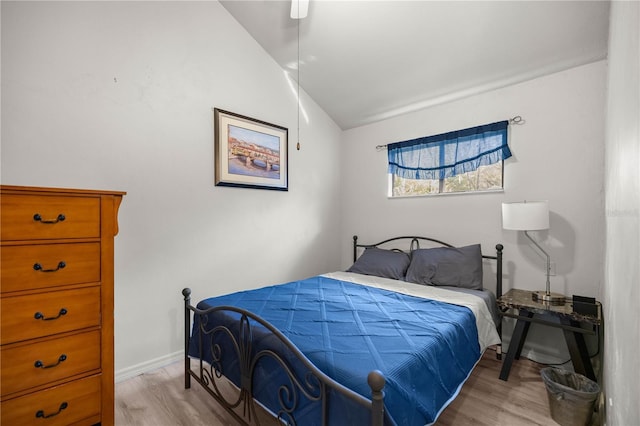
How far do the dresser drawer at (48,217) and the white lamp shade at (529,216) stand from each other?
2807mm

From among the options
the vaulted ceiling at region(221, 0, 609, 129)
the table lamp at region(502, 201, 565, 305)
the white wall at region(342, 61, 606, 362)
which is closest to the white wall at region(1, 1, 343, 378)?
the vaulted ceiling at region(221, 0, 609, 129)

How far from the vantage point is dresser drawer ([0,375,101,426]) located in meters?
1.31

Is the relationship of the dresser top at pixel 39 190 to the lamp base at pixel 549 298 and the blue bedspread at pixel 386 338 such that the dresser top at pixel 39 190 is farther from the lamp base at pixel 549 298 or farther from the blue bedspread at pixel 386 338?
the lamp base at pixel 549 298

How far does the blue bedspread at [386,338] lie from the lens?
1.26 metres

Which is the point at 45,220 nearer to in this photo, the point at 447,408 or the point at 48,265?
the point at 48,265

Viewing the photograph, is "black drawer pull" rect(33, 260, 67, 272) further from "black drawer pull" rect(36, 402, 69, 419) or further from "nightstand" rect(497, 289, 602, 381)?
"nightstand" rect(497, 289, 602, 381)

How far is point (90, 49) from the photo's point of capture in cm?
215

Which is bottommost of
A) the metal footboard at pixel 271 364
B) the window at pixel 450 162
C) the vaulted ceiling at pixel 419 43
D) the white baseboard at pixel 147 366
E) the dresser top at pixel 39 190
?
the white baseboard at pixel 147 366

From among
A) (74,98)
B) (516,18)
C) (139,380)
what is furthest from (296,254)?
(516,18)

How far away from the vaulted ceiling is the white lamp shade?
1259mm

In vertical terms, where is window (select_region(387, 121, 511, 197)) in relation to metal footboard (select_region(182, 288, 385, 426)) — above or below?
above

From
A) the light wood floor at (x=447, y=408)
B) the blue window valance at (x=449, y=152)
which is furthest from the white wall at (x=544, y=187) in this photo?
the light wood floor at (x=447, y=408)

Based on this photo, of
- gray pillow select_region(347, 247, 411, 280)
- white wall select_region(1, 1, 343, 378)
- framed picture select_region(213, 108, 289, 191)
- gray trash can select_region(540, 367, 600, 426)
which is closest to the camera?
gray trash can select_region(540, 367, 600, 426)

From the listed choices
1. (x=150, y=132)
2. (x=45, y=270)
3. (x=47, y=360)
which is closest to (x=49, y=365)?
(x=47, y=360)
